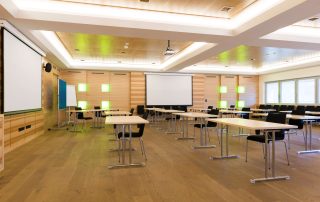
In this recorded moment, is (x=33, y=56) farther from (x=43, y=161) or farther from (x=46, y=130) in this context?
(x=43, y=161)

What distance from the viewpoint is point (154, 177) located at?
11.9 ft

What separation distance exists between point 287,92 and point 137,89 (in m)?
8.30

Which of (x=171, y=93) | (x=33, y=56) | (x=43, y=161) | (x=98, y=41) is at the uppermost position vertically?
(x=98, y=41)

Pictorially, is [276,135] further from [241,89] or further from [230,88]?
[241,89]

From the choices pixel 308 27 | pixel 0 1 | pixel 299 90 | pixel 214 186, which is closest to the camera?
pixel 214 186

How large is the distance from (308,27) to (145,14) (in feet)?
14.5

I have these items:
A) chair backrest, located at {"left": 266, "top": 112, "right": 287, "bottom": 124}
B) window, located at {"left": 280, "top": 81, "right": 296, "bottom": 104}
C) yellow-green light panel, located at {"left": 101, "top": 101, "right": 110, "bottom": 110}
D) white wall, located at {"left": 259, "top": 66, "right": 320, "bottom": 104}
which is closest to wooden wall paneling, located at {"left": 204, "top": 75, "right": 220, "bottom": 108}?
white wall, located at {"left": 259, "top": 66, "right": 320, "bottom": 104}

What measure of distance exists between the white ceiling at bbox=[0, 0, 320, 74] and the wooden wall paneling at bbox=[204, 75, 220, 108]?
24.0 ft

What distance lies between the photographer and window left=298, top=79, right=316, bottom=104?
459 inches

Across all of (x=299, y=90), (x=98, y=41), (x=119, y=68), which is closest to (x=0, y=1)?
(x=98, y=41)

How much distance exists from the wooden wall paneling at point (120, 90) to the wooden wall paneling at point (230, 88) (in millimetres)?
5846

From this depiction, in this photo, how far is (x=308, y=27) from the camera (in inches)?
254

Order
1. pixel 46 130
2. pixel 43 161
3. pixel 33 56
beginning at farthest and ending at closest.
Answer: pixel 46 130, pixel 33 56, pixel 43 161

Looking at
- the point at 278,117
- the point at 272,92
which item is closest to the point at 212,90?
the point at 272,92
